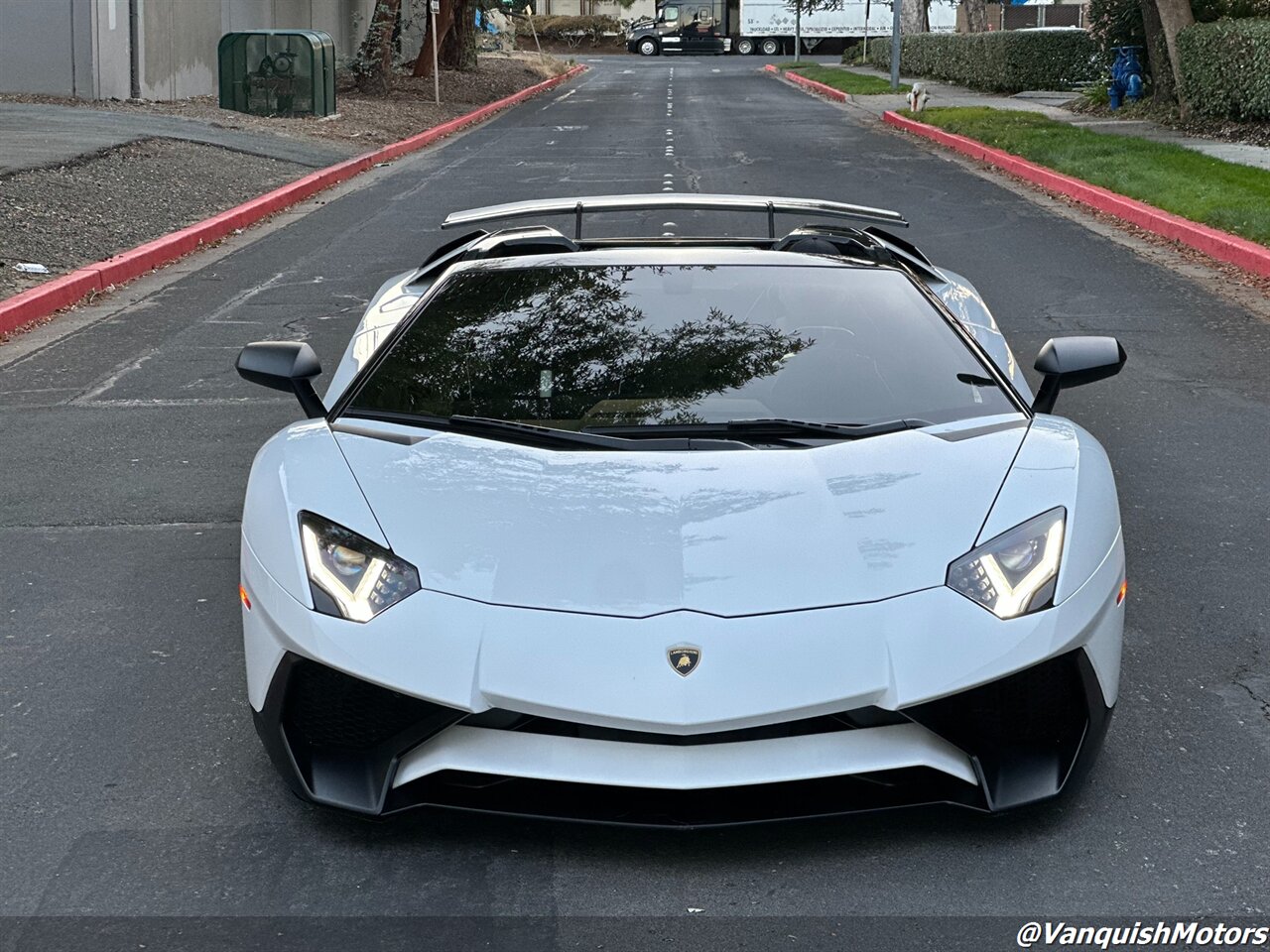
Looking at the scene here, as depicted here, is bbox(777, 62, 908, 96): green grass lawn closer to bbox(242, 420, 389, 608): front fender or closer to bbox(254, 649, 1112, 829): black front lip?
bbox(242, 420, 389, 608): front fender

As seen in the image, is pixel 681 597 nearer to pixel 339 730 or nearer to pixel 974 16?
pixel 339 730

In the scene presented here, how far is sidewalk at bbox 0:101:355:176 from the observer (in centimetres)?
1722

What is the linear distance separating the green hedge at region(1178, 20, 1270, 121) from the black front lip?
64.3ft

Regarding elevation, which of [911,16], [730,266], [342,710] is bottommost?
[342,710]

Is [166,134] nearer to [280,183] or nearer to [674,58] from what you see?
[280,183]

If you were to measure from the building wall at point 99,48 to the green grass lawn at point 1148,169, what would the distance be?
12962 mm

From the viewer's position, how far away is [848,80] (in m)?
43.4

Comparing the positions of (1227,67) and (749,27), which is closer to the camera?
(1227,67)

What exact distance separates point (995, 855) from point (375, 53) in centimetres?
3217

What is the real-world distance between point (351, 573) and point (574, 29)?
84141 millimetres

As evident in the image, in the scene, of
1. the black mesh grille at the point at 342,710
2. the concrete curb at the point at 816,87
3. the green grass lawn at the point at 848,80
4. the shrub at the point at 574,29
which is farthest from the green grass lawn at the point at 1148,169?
the shrub at the point at 574,29

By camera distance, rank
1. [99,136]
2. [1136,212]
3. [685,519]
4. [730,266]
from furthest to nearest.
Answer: [99,136] → [1136,212] → [730,266] → [685,519]

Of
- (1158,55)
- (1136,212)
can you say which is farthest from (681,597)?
(1158,55)

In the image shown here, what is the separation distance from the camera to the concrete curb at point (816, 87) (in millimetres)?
38188
